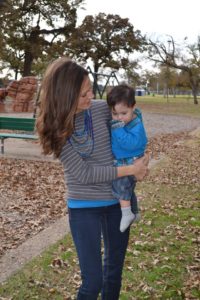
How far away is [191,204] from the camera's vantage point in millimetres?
7148

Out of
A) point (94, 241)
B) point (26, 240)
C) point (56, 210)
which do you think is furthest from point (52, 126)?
point (56, 210)

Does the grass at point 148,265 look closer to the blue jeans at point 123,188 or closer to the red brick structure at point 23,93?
the blue jeans at point 123,188

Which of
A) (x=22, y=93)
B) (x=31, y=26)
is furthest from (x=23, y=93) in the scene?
(x=31, y=26)

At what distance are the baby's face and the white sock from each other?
20.9 inches

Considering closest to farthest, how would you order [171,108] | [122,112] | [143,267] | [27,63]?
1. [122,112]
2. [143,267]
3. [27,63]
4. [171,108]

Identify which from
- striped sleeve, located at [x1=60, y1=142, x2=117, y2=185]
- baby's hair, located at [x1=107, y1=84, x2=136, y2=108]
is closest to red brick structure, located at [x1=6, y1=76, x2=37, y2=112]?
baby's hair, located at [x1=107, y1=84, x2=136, y2=108]

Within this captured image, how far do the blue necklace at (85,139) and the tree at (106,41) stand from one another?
135 ft

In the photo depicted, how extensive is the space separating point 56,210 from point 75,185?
13.4 feet

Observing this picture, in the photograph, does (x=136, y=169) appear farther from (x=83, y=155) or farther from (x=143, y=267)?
(x=143, y=267)

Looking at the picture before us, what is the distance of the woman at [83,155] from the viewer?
2.60 metres

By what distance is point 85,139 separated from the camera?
2.71 metres

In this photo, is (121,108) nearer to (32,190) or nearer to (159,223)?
(159,223)

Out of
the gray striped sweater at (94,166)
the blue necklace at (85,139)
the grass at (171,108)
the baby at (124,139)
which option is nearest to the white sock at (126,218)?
the baby at (124,139)

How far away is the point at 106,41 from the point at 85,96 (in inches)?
1703
